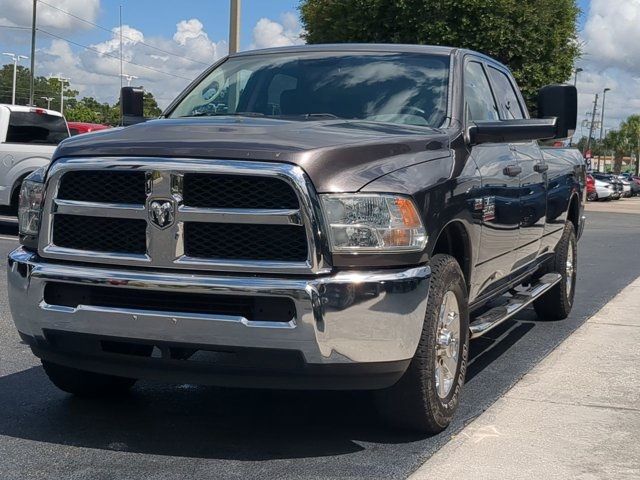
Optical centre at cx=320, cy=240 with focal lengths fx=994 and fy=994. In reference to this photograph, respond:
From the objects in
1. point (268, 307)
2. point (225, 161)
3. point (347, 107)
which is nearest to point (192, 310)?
point (268, 307)

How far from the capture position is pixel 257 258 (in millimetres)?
4078

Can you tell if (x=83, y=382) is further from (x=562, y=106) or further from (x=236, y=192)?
(x=562, y=106)

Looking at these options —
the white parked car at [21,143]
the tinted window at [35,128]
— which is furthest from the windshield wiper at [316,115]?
the tinted window at [35,128]

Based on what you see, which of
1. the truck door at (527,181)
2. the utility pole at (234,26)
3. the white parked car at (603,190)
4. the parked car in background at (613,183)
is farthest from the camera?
the parked car in background at (613,183)

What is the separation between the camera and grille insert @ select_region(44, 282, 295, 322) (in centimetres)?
402

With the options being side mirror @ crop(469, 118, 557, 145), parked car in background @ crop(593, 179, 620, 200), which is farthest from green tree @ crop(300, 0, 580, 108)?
parked car in background @ crop(593, 179, 620, 200)

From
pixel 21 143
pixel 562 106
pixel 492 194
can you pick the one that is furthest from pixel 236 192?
pixel 21 143

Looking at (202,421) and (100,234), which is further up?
(100,234)

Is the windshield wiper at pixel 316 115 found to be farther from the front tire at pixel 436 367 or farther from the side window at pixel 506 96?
the side window at pixel 506 96

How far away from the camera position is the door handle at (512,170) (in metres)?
5.83

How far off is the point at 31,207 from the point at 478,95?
9.32 feet

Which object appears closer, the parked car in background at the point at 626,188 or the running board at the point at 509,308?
the running board at the point at 509,308

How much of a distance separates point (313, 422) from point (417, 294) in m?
1.08

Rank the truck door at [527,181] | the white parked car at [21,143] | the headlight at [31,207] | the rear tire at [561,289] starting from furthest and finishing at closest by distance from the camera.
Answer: the white parked car at [21,143] < the rear tire at [561,289] < the truck door at [527,181] < the headlight at [31,207]
